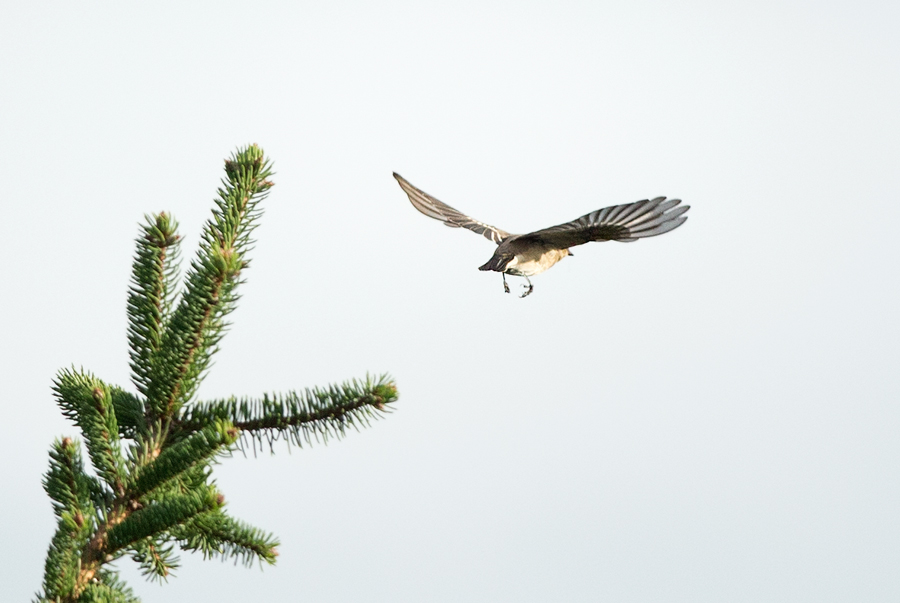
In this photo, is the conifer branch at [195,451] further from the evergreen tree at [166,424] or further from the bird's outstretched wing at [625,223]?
the bird's outstretched wing at [625,223]

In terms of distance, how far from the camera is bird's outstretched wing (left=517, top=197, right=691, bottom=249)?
5.64m

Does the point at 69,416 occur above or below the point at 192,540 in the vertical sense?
above

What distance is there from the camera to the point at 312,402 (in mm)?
2990

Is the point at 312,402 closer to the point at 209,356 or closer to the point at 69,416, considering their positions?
the point at 209,356

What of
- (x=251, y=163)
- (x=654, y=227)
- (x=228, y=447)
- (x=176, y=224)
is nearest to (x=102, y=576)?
(x=228, y=447)

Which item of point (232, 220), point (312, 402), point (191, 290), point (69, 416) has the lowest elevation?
point (312, 402)

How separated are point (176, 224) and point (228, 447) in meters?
0.87

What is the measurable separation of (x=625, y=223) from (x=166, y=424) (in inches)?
142

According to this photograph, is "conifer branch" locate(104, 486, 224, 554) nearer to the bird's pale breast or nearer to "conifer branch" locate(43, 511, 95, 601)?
"conifer branch" locate(43, 511, 95, 601)

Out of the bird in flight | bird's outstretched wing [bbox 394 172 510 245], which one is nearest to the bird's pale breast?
the bird in flight

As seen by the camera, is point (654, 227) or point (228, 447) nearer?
point (228, 447)

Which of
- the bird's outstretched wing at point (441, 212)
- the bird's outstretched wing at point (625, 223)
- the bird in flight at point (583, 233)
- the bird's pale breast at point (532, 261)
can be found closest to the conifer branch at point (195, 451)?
the bird in flight at point (583, 233)

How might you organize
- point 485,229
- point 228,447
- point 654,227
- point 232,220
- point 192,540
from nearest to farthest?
point 228,447 < point 192,540 < point 232,220 < point 654,227 < point 485,229

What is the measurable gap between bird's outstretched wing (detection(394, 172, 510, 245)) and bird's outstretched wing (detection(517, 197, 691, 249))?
4.69 ft
